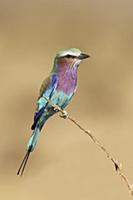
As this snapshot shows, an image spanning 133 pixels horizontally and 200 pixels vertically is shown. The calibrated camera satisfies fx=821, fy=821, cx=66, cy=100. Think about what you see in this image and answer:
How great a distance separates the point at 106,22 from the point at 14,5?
79 centimetres

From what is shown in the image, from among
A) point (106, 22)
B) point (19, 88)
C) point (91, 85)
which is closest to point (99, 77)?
point (91, 85)

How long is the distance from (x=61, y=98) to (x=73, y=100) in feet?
13.9

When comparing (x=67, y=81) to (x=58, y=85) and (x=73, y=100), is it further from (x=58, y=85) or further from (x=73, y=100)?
(x=73, y=100)

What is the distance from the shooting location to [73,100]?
5.40m

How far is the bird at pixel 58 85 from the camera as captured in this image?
1049mm

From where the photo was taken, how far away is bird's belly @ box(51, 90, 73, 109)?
1.13 metres

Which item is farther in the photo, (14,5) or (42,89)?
(14,5)

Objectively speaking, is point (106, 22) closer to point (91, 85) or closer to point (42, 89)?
point (91, 85)

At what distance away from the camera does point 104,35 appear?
643 cm

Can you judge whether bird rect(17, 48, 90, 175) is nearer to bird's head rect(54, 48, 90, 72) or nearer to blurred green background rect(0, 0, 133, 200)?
bird's head rect(54, 48, 90, 72)

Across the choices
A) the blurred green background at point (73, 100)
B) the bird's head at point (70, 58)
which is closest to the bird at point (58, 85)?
the bird's head at point (70, 58)

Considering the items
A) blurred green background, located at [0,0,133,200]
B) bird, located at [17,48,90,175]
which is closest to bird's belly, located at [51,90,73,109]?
bird, located at [17,48,90,175]

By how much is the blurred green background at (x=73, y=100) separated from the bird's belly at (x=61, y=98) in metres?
2.85

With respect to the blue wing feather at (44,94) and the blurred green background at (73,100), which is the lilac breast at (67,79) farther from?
the blurred green background at (73,100)
